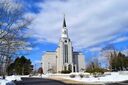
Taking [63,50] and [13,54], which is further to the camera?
[63,50]

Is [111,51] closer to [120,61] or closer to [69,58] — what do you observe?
[120,61]

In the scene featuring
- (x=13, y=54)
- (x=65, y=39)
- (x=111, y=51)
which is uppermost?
(x=65, y=39)

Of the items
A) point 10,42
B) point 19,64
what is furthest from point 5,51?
point 19,64

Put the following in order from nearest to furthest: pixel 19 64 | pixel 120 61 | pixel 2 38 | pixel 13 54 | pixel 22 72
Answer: pixel 2 38 < pixel 13 54 < pixel 120 61 < pixel 19 64 < pixel 22 72

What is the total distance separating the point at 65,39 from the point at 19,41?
6936 inches

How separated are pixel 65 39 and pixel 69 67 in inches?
923

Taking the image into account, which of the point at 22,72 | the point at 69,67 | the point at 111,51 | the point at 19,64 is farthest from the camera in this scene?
the point at 69,67

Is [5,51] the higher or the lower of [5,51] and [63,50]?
the lower

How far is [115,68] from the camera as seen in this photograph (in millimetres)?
97000

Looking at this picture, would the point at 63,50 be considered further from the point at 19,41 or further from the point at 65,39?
the point at 19,41

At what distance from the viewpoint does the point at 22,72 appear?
141625 mm

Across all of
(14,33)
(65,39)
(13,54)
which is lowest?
(13,54)

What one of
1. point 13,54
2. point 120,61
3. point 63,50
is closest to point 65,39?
point 63,50

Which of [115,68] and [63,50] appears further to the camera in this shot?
[63,50]
